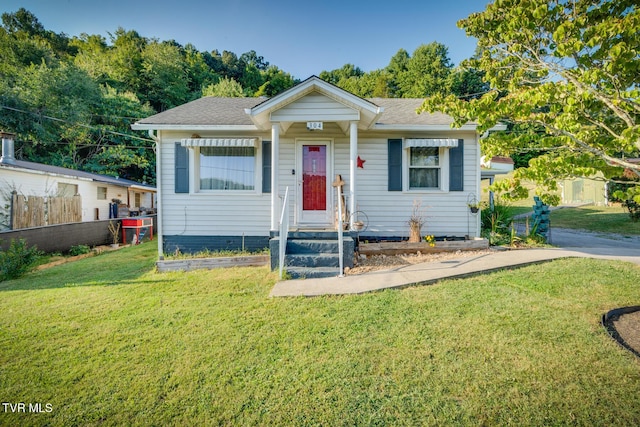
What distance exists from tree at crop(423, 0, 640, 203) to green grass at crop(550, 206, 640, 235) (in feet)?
34.3

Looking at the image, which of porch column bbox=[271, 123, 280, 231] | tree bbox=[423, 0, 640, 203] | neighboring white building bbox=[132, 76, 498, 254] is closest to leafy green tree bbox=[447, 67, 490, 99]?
neighboring white building bbox=[132, 76, 498, 254]

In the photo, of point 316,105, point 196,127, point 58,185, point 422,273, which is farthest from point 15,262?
point 422,273

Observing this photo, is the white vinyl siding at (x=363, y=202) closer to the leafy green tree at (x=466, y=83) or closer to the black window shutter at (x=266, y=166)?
the black window shutter at (x=266, y=166)

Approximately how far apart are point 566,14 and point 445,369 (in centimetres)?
424

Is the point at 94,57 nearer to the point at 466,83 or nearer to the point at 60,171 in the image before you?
the point at 60,171

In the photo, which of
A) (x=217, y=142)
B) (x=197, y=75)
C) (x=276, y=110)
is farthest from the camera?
(x=197, y=75)

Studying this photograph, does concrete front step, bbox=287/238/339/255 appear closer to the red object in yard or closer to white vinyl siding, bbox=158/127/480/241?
white vinyl siding, bbox=158/127/480/241

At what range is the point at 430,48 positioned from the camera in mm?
29578

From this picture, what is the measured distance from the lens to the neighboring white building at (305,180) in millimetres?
7215

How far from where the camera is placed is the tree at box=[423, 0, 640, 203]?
2938 millimetres

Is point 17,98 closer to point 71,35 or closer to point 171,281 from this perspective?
point 171,281

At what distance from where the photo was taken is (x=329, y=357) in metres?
2.74

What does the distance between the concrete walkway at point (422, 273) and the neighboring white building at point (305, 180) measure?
5.19 feet

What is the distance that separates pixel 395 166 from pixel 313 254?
3211 mm
